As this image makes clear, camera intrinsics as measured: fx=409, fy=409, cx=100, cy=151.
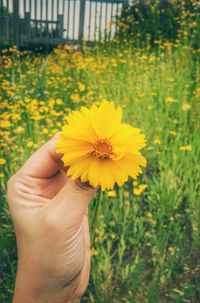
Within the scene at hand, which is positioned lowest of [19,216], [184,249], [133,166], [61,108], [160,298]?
[160,298]

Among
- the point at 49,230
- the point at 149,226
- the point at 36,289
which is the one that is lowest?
the point at 149,226

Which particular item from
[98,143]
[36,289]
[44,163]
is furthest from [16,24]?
[98,143]

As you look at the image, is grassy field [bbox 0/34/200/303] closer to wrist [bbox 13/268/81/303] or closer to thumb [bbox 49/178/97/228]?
wrist [bbox 13/268/81/303]

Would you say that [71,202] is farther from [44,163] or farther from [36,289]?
[36,289]

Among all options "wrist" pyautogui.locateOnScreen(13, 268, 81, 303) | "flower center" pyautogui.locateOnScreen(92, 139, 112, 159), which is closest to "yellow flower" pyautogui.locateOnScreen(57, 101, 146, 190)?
"flower center" pyautogui.locateOnScreen(92, 139, 112, 159)

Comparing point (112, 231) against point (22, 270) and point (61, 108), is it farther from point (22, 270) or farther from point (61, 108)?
point (61, 108)

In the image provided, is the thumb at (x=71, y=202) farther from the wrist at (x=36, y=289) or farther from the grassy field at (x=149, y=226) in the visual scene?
the grassy field at (x=149, y=226)

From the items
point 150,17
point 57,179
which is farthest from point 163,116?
point 150,17
